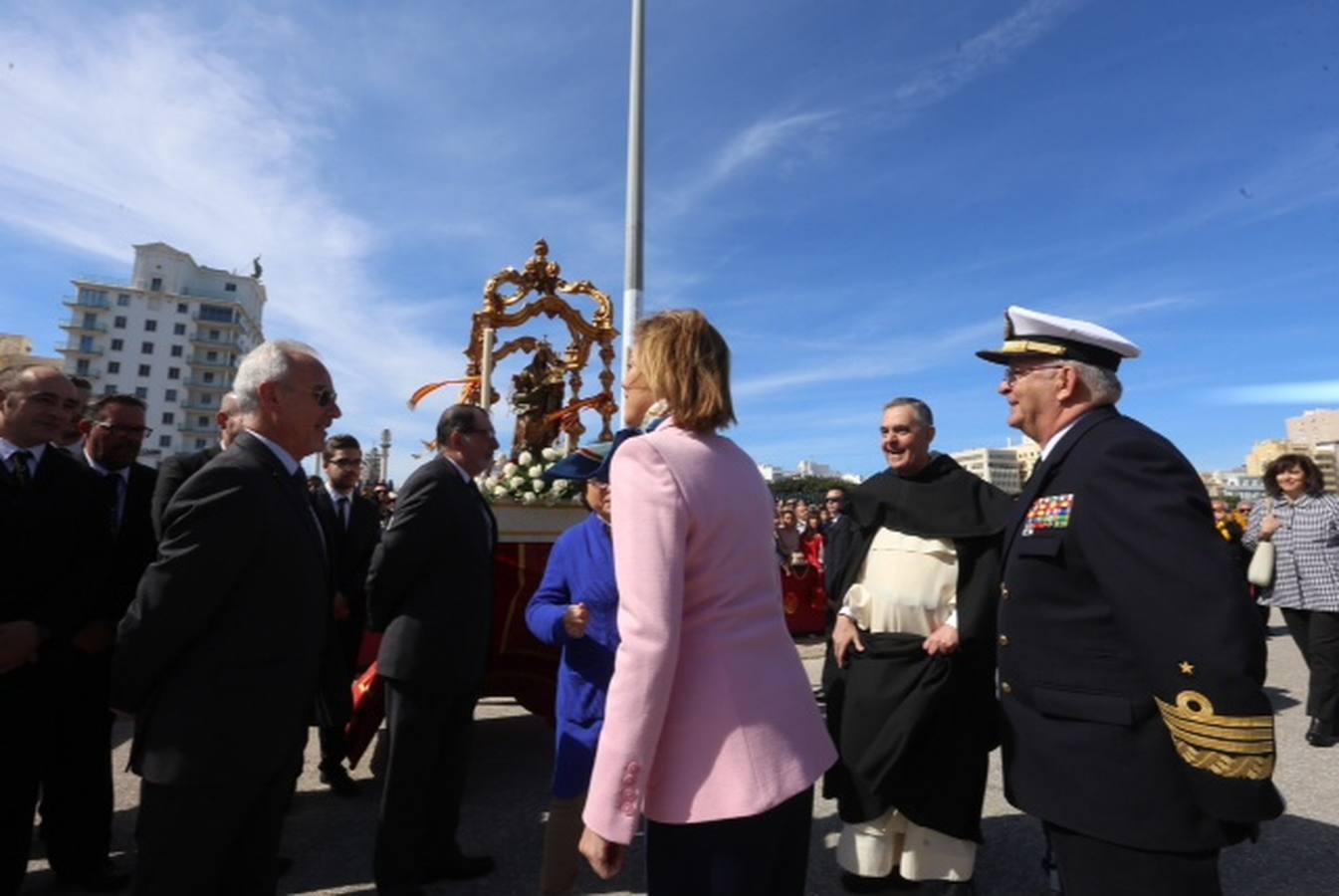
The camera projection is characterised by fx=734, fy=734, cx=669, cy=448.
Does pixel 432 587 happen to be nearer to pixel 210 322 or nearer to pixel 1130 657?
pixel 1130 657

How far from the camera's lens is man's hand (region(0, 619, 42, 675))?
8.61ft

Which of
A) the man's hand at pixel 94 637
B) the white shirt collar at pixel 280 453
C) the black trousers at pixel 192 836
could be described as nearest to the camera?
the black trousers at pixel 192 836

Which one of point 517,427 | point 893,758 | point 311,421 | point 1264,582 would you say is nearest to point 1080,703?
point 893,758

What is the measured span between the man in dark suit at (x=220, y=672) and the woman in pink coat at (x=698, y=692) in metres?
1.13

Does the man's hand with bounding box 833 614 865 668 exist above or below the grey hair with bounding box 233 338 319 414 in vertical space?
below

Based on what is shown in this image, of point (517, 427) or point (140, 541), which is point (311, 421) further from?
point (517, 427)


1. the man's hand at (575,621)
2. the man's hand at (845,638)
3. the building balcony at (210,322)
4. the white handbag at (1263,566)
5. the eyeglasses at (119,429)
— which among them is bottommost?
the man's hand at (845,638)

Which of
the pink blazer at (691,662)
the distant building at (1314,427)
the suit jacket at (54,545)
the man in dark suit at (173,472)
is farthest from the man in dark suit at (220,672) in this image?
the distant building at (1314,427)

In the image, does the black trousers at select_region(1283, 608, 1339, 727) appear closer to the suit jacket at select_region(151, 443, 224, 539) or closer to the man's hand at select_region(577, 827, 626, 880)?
the man's hand at select_region(577, 827, 626, 880)

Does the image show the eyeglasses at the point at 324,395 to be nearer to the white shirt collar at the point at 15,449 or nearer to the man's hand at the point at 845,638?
the white shirt collar at the point at 15,449

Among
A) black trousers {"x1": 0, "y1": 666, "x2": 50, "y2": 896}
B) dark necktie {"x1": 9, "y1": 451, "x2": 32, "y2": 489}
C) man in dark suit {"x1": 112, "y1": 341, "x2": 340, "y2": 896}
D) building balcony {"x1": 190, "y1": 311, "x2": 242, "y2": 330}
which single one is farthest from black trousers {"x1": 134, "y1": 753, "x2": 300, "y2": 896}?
building balcony {"x1": 190, "y1": 311, "x2": 242, "y2": 330}

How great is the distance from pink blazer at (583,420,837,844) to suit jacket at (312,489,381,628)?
12.3 ft

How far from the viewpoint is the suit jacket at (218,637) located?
1.93 meters

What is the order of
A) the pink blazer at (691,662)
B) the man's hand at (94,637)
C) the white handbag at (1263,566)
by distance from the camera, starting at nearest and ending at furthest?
1. the pink blazer at (691,662)
2. the man's hand at (94,637)
3. the white handbag at (1263,566)
